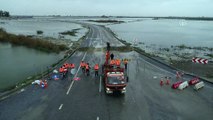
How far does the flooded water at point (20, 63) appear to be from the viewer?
1362 inches

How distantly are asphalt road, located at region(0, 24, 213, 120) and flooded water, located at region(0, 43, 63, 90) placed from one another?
9.39 m

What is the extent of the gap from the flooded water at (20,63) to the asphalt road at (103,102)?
30.8ft

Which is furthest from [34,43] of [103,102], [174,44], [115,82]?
[103,102]

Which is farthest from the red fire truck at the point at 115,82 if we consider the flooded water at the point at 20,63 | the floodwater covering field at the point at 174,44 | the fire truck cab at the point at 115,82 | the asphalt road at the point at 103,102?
the floodwater covering field at the point at 174,44

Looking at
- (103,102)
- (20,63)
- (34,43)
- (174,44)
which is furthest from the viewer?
(174,44)

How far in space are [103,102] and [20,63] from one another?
94.0 feet

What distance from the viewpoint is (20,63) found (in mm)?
44812

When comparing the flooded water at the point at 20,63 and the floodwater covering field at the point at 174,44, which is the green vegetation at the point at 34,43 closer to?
the flooded water at the point at 20,63

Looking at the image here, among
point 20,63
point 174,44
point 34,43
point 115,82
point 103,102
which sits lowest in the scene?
point 174,44

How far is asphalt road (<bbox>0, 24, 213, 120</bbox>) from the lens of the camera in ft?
61.3

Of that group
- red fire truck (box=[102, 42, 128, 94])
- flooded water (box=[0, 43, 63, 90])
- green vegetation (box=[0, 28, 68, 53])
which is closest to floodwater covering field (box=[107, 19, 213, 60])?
green vegetation (box=[0, 28, 68, 53])

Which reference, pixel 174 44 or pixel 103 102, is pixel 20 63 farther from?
pixel 174 44

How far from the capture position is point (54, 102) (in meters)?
21.5

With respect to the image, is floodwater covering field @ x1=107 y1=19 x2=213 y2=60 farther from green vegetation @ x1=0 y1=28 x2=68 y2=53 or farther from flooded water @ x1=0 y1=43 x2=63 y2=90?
flooded water @ x1=0 y1=43 x2=63 y2=90
